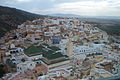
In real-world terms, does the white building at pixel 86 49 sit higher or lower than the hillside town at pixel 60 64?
higher

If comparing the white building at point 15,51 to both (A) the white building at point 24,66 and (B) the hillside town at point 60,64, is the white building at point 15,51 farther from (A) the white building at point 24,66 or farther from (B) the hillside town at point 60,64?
(A) the white building at point 24,66

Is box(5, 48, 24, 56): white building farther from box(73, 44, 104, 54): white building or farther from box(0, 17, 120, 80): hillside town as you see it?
box(73, 44, 104, 54): white building

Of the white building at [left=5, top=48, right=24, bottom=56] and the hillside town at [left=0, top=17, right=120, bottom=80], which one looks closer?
the hillside town at [left=0, top=17, right=120, bottom=80]

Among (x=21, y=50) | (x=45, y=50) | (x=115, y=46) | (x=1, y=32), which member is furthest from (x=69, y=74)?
(x=1, y=32)

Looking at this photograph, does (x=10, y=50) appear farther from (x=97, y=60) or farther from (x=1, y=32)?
(x=1, y=32)

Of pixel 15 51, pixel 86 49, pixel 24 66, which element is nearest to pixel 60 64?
pixel 24 66

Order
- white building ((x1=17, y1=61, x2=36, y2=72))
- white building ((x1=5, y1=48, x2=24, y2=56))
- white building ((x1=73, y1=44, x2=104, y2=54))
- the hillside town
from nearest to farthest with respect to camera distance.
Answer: the hillside town, white building ((x1=17, y1=61, x2=36, y2=72)), white building ((x1=5, y1=48, x2=24, y2=56)), white building ((x1=73, y1=44, x2=104, y2=54))

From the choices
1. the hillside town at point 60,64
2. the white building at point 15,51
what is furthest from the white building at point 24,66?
the white building at point 15,51

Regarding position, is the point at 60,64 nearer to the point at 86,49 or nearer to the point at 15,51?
the point at 86,49

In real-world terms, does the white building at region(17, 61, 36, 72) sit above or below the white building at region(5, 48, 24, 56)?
below

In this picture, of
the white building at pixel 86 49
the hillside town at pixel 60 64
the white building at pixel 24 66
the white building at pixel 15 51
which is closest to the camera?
the hillside town at pixel 60 64

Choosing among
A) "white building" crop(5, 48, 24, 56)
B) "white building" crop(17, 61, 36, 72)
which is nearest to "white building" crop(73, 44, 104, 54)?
"white building" crop(5, 48, 24, 56)
